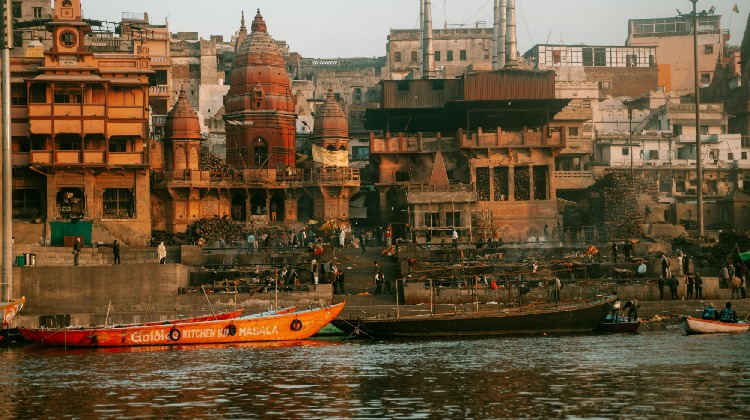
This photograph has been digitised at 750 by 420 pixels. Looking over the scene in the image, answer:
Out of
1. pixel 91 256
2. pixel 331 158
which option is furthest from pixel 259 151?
pixel 91 256

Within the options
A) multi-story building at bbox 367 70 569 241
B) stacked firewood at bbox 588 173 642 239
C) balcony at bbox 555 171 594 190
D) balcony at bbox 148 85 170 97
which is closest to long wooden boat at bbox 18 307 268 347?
multi-story building at bbox 367 70 569 241

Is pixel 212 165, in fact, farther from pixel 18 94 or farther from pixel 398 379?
pixel 398 379

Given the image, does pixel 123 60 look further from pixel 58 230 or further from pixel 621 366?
pixel 621 366

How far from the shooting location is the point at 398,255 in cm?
6662

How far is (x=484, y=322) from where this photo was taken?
171 feet

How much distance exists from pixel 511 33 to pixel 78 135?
117 ft

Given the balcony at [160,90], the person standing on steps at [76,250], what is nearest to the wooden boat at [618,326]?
the person standing on steps at [76,250]

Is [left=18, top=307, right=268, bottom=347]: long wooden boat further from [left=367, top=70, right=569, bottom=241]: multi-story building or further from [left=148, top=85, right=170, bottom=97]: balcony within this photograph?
[left=148, top=85, right=170, bottom=97]: balcony

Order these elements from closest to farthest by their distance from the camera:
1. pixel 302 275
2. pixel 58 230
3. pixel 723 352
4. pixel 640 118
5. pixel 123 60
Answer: pixel 723 352 < pixel 302 275 < pixel 58 230 < pixel 123 60 < pixel 640 118

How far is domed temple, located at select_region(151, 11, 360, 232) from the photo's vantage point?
3238 inches

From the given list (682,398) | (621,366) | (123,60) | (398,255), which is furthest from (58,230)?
(682,398)

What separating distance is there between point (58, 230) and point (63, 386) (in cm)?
3296

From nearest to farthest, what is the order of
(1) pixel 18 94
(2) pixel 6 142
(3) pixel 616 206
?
(2) pixel 6 142
(1) pixel 18 94
(3) pixel 616 206

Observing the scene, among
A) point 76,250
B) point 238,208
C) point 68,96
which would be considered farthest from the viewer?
point 238,208
